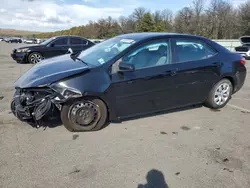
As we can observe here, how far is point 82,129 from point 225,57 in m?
3.32

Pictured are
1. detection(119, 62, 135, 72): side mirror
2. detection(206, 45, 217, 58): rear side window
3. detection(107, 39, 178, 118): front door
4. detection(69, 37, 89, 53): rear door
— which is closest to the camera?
detection(119, 62, 135, 72): side mirror

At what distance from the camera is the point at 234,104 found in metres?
5.60

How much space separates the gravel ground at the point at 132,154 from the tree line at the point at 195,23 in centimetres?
A: 4828

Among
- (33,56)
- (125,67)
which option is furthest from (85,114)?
(33,56)

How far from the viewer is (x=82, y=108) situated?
146 inches

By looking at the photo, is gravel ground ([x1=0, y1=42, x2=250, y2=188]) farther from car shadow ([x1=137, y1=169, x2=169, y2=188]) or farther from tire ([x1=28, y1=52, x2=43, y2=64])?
tire ([x1=28, y1=52, x2=43, y2=64])

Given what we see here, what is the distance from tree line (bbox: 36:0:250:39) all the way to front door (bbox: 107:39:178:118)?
48.0 meters

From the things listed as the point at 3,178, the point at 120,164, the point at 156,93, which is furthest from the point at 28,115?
the point at 156,93

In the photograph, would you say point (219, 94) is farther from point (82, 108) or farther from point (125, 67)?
point (82, 108)

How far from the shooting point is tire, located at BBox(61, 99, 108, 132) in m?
3.65

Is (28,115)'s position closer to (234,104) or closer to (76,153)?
(76,153)

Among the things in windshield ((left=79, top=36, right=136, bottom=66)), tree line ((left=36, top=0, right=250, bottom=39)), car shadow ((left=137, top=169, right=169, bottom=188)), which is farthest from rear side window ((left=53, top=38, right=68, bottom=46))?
tree line ((left=36, top=0, right=250, bottom=39))

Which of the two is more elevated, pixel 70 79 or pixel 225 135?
pixel 70 79

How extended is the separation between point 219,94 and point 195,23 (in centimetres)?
5575
